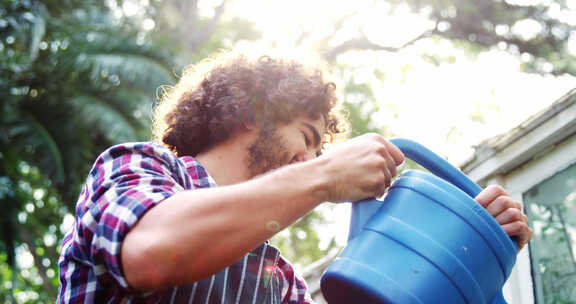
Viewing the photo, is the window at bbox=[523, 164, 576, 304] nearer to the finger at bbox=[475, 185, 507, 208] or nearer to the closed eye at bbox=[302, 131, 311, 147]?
the finger at bbox=[475, 185, 507, 208]

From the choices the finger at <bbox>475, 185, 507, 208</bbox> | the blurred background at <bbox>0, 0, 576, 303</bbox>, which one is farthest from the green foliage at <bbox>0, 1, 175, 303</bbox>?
the finger at <bbox>475, 185, 507, 208</bbox>

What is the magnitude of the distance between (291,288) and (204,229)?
70cm

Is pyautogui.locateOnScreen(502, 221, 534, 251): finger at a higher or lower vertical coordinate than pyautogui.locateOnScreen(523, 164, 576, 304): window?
higher

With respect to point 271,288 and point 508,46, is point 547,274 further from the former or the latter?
point 508,46

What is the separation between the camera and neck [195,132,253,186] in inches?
58.6

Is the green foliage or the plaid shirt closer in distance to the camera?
the plaid shirt

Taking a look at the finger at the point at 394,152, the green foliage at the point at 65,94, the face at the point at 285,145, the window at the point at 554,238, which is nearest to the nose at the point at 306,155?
the face at the point at 285,145

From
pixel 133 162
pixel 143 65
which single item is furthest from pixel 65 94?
pixel 133 162

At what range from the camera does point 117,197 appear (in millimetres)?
975

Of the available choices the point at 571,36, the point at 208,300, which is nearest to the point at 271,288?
the point at 208,300

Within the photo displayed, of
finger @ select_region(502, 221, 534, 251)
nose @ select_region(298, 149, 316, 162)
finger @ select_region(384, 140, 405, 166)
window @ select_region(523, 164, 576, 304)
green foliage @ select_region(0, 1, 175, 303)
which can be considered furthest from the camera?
green foliage @ select_region(0, 1, 175, 303)

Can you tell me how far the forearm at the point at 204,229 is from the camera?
894 millimetres

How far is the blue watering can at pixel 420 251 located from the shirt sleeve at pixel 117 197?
1.32ft

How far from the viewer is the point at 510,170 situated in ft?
7.96
